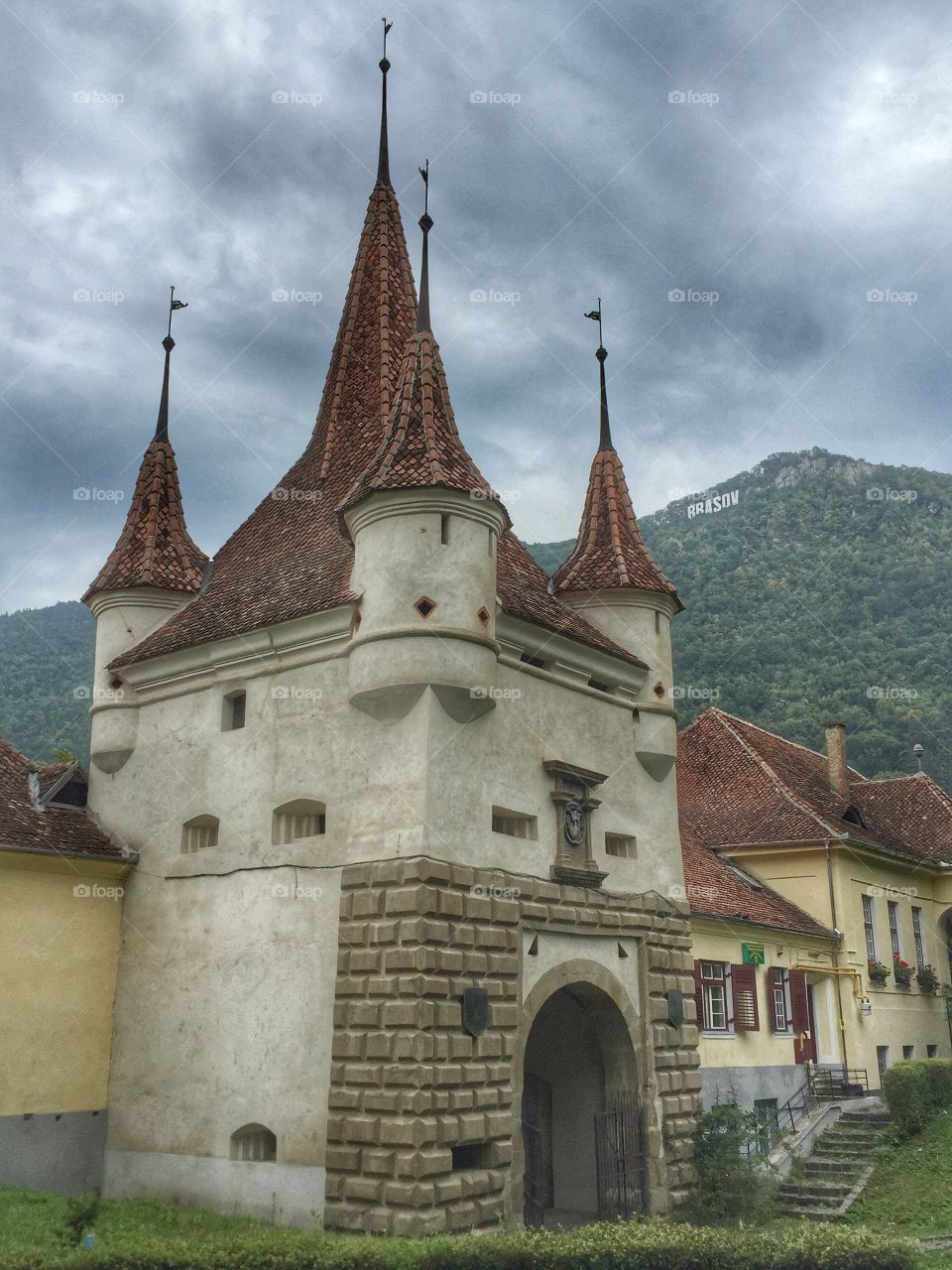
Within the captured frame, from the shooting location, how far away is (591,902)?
61.8ft

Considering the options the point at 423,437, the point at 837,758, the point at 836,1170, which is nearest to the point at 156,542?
the point at 423,437

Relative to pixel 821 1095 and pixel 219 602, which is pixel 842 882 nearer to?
pixel 821 1095

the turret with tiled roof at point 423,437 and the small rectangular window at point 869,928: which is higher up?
the turret with tiled roof at point 423,437

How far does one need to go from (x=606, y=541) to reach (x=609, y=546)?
Result: 206 millimetres

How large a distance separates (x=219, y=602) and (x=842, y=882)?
18.8m

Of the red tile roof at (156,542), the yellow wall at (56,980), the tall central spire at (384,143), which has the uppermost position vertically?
the tall central spire at (384,143)

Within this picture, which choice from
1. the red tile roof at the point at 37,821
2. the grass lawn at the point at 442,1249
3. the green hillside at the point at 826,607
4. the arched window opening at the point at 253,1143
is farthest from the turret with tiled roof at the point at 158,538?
the green hillside at the point at 826,607

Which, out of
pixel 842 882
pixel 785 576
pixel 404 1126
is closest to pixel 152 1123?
pixel 404 1126

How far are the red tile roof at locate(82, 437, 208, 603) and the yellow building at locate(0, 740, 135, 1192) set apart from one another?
4459 millimetres

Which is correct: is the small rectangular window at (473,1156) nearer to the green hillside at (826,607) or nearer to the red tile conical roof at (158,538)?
the red tile conical roof at (158,538)

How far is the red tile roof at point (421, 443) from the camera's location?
57.1 feet

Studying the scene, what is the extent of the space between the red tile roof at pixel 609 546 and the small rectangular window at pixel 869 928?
1430 centimetres

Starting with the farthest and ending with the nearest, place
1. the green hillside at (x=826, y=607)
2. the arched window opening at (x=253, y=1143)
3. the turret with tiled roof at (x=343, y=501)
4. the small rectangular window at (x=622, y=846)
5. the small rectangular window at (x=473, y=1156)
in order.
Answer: the green hillside at (x=826, y=607) < the small rectangular window at (x=622, y=846) < the turret with tiled roof at (x=343, y=501) < the arched window opening at (x=253, y=1143) < the small rectangular window at (x=473, y=1156)

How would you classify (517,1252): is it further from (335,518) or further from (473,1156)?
(335,518)
